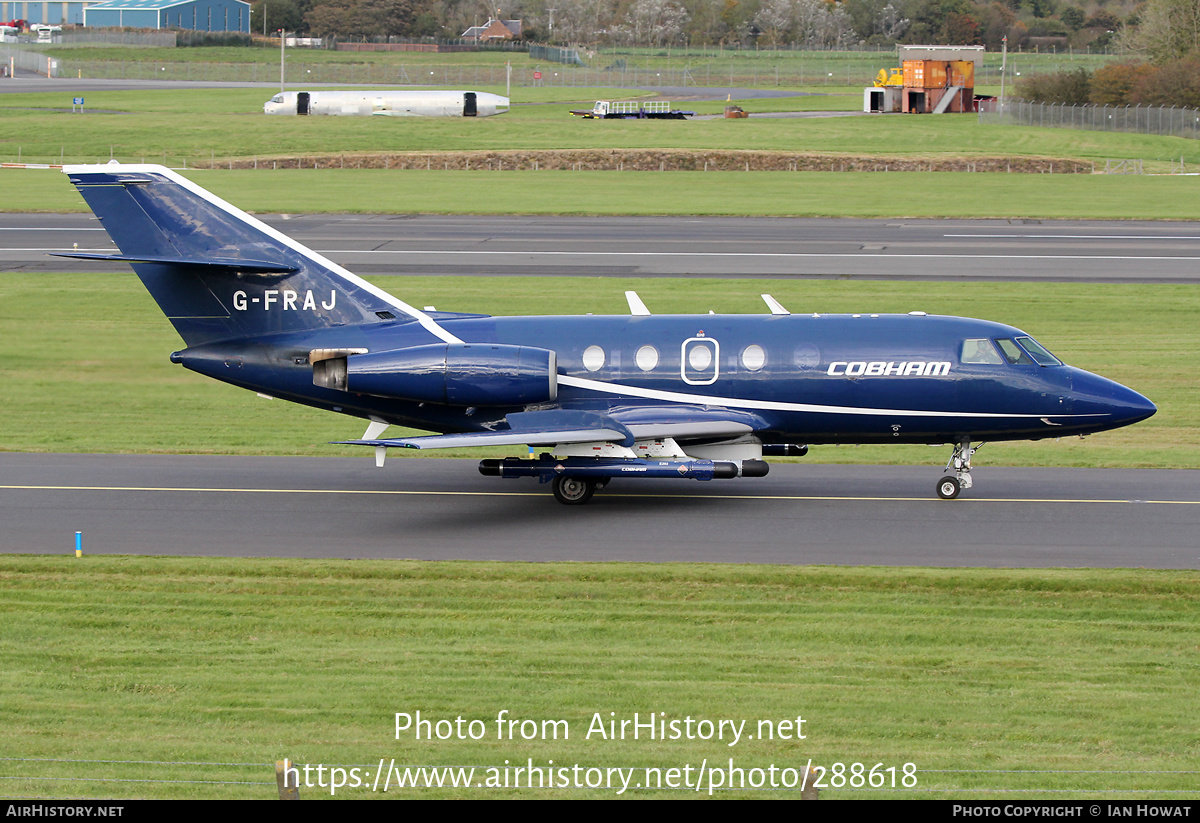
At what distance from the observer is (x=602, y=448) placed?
2377 centimetres

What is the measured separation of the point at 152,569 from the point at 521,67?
176 metres

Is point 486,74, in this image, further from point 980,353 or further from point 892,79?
point 980,353

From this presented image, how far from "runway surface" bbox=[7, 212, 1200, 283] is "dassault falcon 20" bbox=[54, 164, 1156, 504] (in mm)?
25078

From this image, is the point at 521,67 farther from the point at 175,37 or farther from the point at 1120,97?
the point at 1120,97

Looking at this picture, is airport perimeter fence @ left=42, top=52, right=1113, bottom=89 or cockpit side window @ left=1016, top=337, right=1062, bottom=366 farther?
airport perimeter fence @ left=42, top=52, right=1113, bottom=89

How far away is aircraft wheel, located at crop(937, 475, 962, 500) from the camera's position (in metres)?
24.4

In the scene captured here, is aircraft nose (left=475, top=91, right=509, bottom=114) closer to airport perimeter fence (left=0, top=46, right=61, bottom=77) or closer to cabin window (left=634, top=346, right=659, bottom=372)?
airport perimeter fence (left=0, top=46, right=61, bottom=77)

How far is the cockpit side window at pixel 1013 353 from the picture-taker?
2416 centimetres

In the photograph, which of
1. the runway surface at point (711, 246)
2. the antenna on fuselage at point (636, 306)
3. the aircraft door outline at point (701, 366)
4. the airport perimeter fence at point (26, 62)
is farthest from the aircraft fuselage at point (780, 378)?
the airport perimeter fence at point (26, 62)

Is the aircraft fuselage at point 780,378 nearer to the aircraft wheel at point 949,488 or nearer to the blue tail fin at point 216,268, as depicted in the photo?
the blue tail fin at point 216,268

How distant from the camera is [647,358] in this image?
2447 centimetres

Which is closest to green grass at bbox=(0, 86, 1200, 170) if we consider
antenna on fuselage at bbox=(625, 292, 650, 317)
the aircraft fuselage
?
antenna on fuselage at bbox=(625, 292, 650, 317)

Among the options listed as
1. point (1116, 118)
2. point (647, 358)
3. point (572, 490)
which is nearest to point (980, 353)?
point (647, 358)

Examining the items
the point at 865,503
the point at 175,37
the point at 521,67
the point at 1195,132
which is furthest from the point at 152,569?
the point at 175,37
